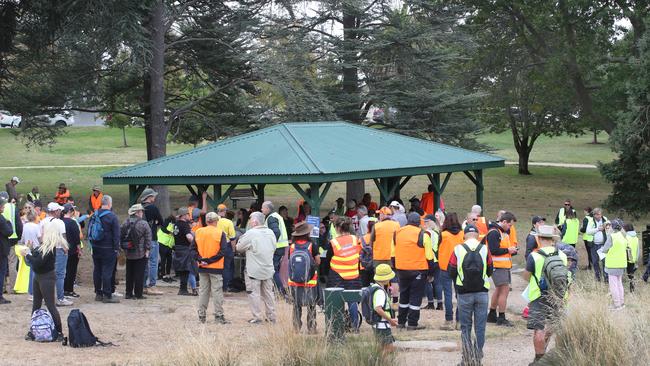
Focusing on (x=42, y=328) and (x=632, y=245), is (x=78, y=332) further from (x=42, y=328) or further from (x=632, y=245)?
(x=632, y=245)

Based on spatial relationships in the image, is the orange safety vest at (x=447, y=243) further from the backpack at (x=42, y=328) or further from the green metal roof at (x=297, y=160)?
the backpack at (x=42, y=328)

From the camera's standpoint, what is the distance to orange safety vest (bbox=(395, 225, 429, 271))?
1278 centimetres

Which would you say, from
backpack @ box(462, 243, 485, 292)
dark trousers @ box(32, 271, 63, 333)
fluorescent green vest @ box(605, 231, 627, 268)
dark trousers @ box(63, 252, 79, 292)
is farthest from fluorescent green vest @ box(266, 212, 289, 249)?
fluorescent green vest @ box(605, 231, 627, 268)

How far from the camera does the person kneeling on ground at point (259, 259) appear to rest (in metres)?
12.6

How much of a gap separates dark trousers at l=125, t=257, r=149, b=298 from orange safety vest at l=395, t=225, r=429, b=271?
4579mm

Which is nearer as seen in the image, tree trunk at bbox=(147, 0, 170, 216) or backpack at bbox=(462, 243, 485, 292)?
backpack at bbox=(462, 243, 485, 292)

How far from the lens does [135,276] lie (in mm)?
15398

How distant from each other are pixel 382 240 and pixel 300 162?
4612 millimetres

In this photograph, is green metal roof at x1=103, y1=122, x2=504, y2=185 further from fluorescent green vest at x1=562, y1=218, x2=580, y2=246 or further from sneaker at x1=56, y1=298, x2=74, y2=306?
sneaker at x1=56, y1=298, x2=74, y2=306

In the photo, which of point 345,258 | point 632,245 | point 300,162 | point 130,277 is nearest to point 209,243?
point 345,258

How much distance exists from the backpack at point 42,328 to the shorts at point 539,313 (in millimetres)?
5787

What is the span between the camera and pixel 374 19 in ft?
107

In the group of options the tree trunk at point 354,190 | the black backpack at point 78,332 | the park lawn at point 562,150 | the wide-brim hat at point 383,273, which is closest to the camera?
the wide-brim hat at point 383,273

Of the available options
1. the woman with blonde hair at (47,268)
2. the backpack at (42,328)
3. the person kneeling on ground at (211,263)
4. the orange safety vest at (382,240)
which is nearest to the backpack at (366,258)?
the orange safety vest at (382,240)
